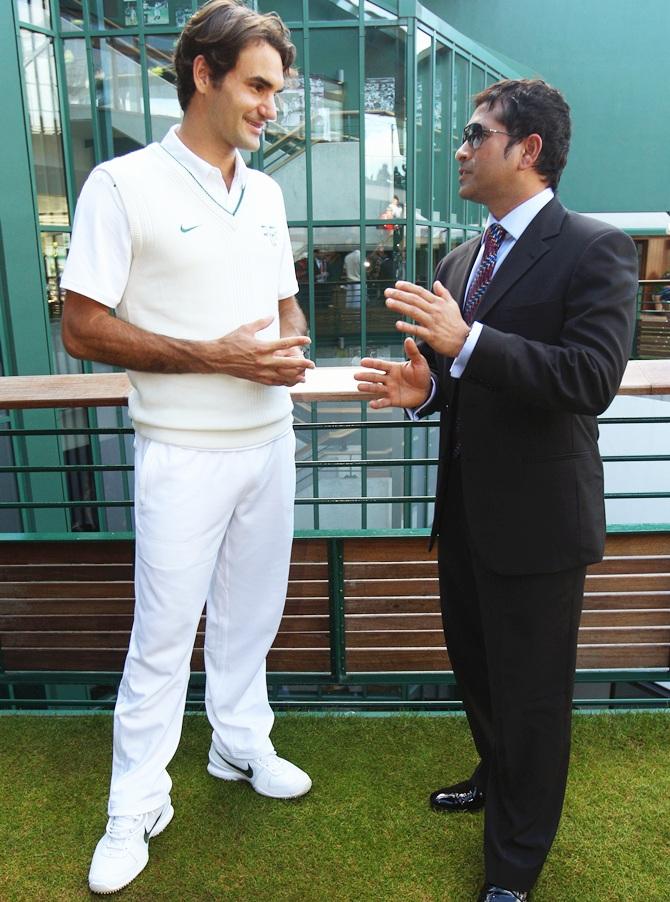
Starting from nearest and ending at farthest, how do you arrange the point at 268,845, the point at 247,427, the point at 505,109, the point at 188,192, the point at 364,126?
1. the point at 505,109
2. the point at 188,192
3. the point at 247,427
4. the point at 268,845
5. the point at 364,126

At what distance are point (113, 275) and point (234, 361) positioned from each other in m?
0.39

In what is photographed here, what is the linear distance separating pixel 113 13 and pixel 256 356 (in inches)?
406

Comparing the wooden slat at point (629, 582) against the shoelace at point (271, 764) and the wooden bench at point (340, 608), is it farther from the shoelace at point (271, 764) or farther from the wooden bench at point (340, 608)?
the shoelace at point (271, 764)

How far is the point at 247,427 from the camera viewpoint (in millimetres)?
2236

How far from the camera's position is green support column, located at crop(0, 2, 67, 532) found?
29.3 feet

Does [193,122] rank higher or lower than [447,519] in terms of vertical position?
higher

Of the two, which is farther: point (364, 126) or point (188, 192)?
point (364, 126)

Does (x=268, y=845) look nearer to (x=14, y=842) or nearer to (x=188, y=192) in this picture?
(x=14, y=842)

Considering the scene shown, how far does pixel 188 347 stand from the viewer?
6.84 ft

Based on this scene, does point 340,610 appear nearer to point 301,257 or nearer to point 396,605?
point 396,605

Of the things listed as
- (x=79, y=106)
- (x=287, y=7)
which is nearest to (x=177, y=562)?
(x=79, y=106)

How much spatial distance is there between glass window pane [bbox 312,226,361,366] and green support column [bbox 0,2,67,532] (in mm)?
3875

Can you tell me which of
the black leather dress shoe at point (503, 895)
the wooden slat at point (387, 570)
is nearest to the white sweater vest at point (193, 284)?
the wooden slat at point (387, 570)

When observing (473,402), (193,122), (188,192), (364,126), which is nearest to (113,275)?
(188,192)
